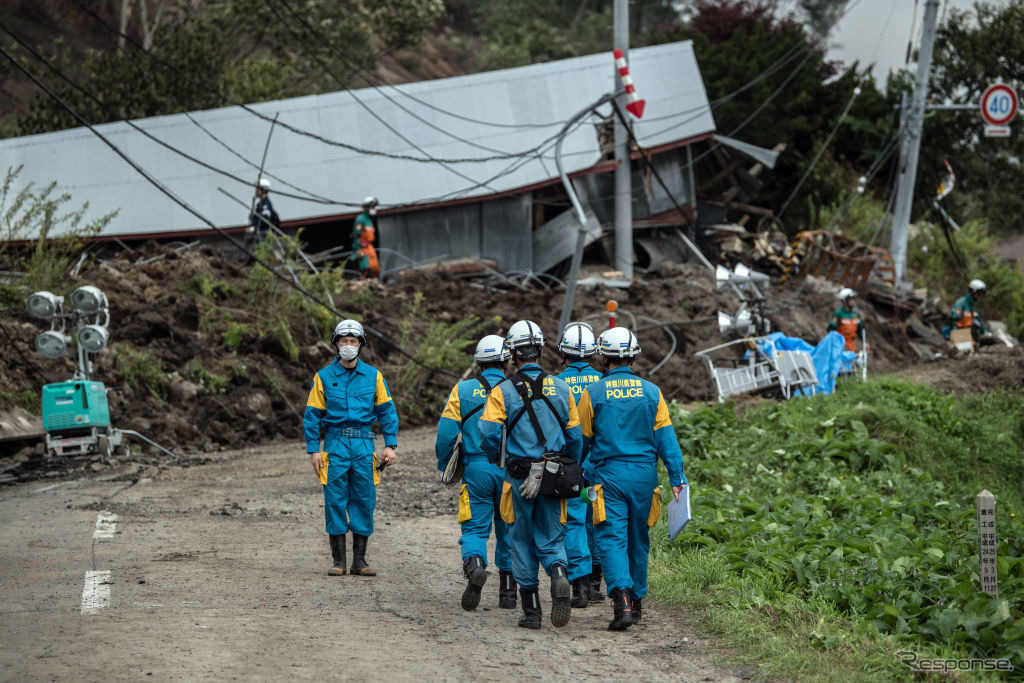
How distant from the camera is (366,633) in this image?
6781 mm

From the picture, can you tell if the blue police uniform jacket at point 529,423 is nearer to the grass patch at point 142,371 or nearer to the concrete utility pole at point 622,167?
the grass patch at point 142,371

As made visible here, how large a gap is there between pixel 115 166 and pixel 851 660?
77.6 feet

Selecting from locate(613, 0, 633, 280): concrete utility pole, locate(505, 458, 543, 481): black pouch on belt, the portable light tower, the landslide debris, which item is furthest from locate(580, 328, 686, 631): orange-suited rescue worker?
locate(613, 0, 633, 280): concrete utility pole

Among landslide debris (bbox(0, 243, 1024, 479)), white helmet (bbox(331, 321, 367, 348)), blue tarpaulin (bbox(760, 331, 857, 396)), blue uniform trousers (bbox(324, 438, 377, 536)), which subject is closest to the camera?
blue uniform trousers (bbox(324, 438, 377, 536))

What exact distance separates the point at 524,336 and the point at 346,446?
200 centimetres

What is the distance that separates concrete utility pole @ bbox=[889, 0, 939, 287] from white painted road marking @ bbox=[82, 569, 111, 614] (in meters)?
25.2

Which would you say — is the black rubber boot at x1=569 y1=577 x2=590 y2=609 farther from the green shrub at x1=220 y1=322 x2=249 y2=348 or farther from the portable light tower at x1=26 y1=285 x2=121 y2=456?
the green shrub at x1=220 y1=322 x2=249 y2=348

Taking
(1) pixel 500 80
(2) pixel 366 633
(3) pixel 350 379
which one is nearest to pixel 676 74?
(1) pixel 500 80

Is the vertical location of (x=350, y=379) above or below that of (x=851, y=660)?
above

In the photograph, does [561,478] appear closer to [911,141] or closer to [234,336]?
[234,336]

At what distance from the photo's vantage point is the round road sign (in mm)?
29641

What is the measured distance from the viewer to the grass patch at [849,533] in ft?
21.6

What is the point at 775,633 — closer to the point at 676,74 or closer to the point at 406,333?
the point at 406,333

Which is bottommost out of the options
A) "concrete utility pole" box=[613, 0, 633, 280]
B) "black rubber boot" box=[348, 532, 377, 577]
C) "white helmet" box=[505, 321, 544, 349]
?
"black rubber boot" box=[348, 532, 377, 577]
